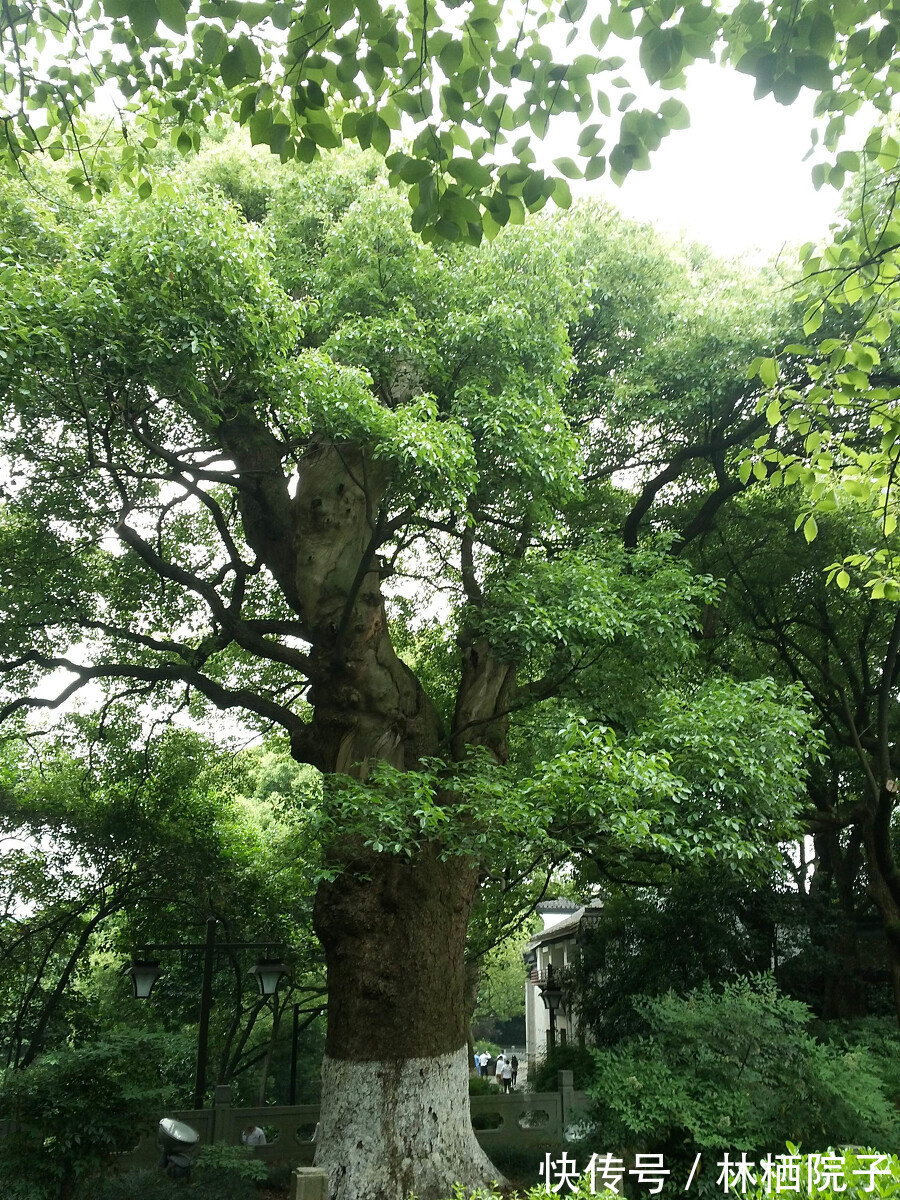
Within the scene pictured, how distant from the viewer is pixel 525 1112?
37.0 ft

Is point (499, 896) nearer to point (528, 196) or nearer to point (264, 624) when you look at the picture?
point (264, 624)

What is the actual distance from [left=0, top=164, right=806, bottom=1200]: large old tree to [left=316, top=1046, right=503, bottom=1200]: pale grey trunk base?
21 millimetres

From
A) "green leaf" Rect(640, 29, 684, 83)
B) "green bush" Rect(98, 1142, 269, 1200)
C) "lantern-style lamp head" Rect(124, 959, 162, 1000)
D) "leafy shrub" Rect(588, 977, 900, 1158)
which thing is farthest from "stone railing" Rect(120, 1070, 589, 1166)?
"green leaf" Rect(640, 29, 684, 83)

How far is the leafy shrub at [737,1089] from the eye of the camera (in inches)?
260

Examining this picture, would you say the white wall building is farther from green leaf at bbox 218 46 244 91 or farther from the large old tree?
green leaf at bbox 218 46 244 91

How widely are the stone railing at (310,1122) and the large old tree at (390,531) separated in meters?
3.19

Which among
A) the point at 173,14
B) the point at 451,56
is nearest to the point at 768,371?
the point at 451,56

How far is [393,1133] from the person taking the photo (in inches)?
264

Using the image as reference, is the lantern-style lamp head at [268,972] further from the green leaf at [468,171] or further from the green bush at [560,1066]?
the green leaf at [468,171]

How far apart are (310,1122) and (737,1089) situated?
5.62m

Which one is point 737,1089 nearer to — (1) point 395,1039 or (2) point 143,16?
(1) point 395,1039

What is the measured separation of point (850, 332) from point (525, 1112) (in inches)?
389

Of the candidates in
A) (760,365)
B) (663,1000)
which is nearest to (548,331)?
(760,365)

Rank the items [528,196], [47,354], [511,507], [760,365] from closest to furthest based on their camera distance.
→ 1. [528,196]
2. [760,365]
3. [47,354]
4. [511,507]
